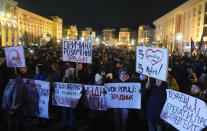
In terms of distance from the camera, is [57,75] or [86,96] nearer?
[86,96]

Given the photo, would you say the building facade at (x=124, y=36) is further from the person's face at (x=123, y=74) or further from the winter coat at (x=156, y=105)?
the winter coat at (x=156, y=105)

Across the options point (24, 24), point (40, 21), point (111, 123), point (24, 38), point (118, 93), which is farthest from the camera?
point (40, 21)

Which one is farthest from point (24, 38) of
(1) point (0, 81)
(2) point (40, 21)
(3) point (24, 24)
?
(1) point (0, 81)

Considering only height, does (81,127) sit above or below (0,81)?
below

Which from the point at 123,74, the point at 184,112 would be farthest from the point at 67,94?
the point at 184,112

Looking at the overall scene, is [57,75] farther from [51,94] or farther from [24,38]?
[24,38]

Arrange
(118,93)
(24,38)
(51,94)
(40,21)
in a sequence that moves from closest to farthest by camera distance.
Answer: (118,93) < (51,94) < (24,38) < (40,21)

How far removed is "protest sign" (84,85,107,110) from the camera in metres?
4.66

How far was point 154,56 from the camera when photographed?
4059 millimetres

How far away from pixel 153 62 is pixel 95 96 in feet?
5.72

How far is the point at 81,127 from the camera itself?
5.05 m

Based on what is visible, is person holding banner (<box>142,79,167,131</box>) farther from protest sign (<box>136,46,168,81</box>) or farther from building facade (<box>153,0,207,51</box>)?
building facade (<box>153,0,207,51</box>)

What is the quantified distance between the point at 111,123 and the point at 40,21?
80515 mm

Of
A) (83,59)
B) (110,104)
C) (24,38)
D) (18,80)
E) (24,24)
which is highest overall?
(24,24)
